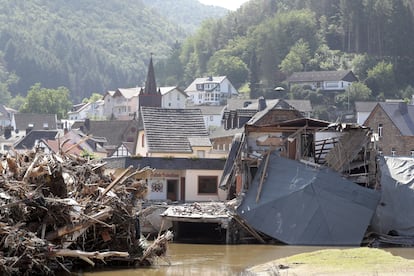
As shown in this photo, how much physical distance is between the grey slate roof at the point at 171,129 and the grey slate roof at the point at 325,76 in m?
99.4

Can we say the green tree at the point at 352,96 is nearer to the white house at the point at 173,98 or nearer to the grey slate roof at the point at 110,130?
the white house at the point at 173,98

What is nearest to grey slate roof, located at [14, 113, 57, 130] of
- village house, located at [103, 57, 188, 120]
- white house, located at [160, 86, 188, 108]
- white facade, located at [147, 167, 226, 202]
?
village house, located at [103, 57, 188, 120]

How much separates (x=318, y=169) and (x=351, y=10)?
15231cm

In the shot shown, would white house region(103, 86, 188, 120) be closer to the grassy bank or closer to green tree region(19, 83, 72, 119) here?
green tree region(19, 83, 72, 119)

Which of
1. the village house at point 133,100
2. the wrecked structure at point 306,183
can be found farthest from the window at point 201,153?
the village house at point 133,100

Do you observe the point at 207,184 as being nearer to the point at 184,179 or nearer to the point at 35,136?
the point at 184,179

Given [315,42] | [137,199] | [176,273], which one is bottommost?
[176,273]

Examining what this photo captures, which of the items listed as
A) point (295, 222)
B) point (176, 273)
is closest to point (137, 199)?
point (176, 273)

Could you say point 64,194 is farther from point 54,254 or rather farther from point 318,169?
point 318,169

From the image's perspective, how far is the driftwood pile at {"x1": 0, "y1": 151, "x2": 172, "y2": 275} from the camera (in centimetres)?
2448

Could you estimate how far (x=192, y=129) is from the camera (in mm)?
59938

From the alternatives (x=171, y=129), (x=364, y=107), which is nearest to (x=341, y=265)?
(x=171, y=129)

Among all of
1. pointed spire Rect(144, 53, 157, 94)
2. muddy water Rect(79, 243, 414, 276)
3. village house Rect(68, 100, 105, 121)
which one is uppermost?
pointed spire Rect(144, 53, 157, 94)

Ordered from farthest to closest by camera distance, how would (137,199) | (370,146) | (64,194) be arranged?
(370,146) → (137,199) → (64,194)
